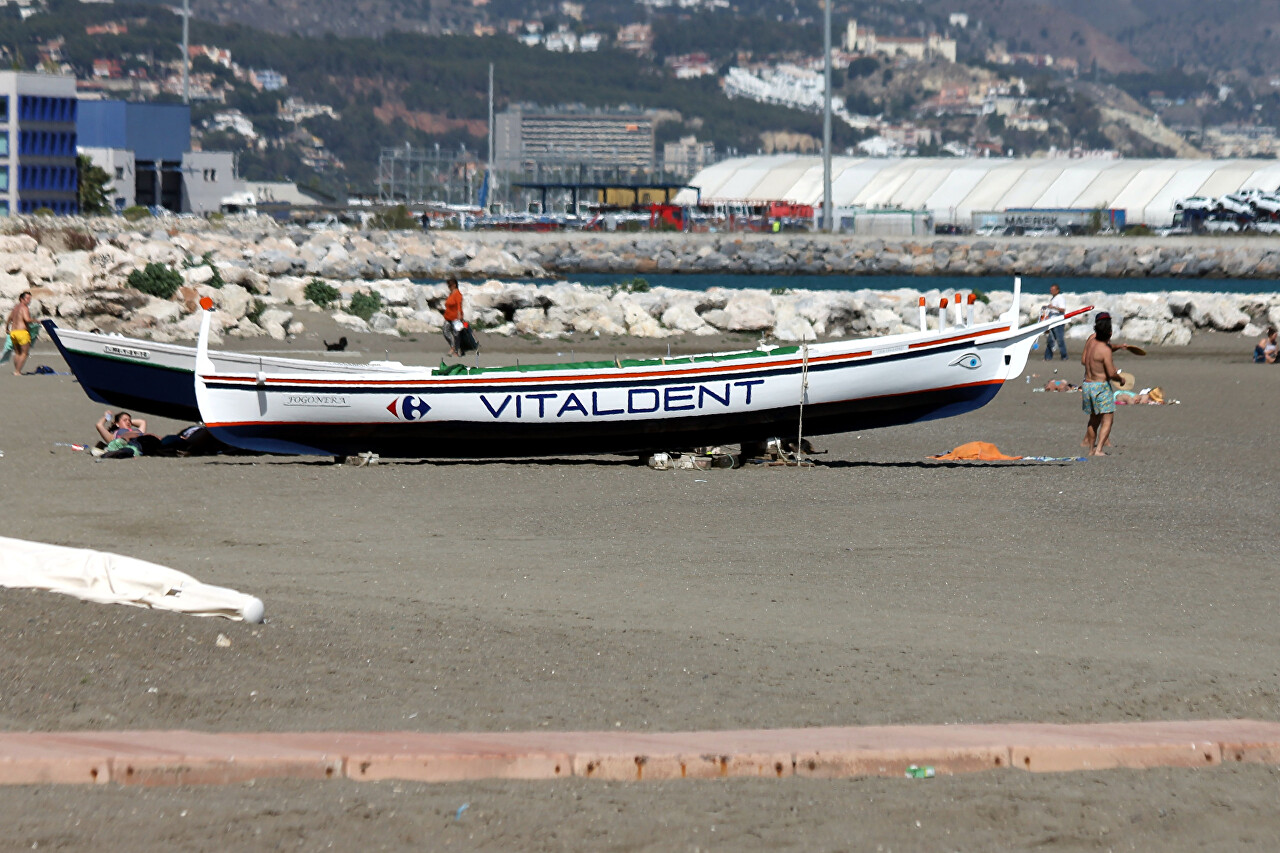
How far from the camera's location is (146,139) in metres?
112

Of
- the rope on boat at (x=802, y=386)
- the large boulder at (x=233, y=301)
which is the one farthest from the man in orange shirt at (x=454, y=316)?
the rope on boat at (x=802, y=386)

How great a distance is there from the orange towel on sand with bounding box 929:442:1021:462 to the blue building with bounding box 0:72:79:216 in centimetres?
7685

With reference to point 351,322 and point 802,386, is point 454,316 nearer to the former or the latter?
point 351,322

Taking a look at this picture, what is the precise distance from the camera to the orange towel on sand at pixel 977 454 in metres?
16.0

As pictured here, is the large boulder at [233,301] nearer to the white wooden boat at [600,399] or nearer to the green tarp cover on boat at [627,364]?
the white wooden boat at [600,399]

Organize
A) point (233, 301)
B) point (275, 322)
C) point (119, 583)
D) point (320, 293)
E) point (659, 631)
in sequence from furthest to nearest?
point (320, 293), point (233, 301), point (275, 322), point (659, 631), point (119, 583)

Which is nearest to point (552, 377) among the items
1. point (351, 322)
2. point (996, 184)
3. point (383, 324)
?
point (383, 324)

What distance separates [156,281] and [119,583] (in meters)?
26.2

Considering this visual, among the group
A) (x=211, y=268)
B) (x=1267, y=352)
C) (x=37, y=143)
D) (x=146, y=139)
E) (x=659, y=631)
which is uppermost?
(x=146, y=139)

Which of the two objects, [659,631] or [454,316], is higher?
[454,316]

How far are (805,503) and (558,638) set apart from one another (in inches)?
217

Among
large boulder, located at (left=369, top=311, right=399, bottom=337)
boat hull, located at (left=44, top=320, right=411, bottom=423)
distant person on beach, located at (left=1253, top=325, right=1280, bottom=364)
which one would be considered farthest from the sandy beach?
large boulder, located at (left=369, top=311, right=399, bottom=337)

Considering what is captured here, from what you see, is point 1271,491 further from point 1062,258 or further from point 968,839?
point 1062,258

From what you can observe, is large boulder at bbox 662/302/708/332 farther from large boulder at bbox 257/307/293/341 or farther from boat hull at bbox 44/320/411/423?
boat hull at bbox 44/320/411/423
